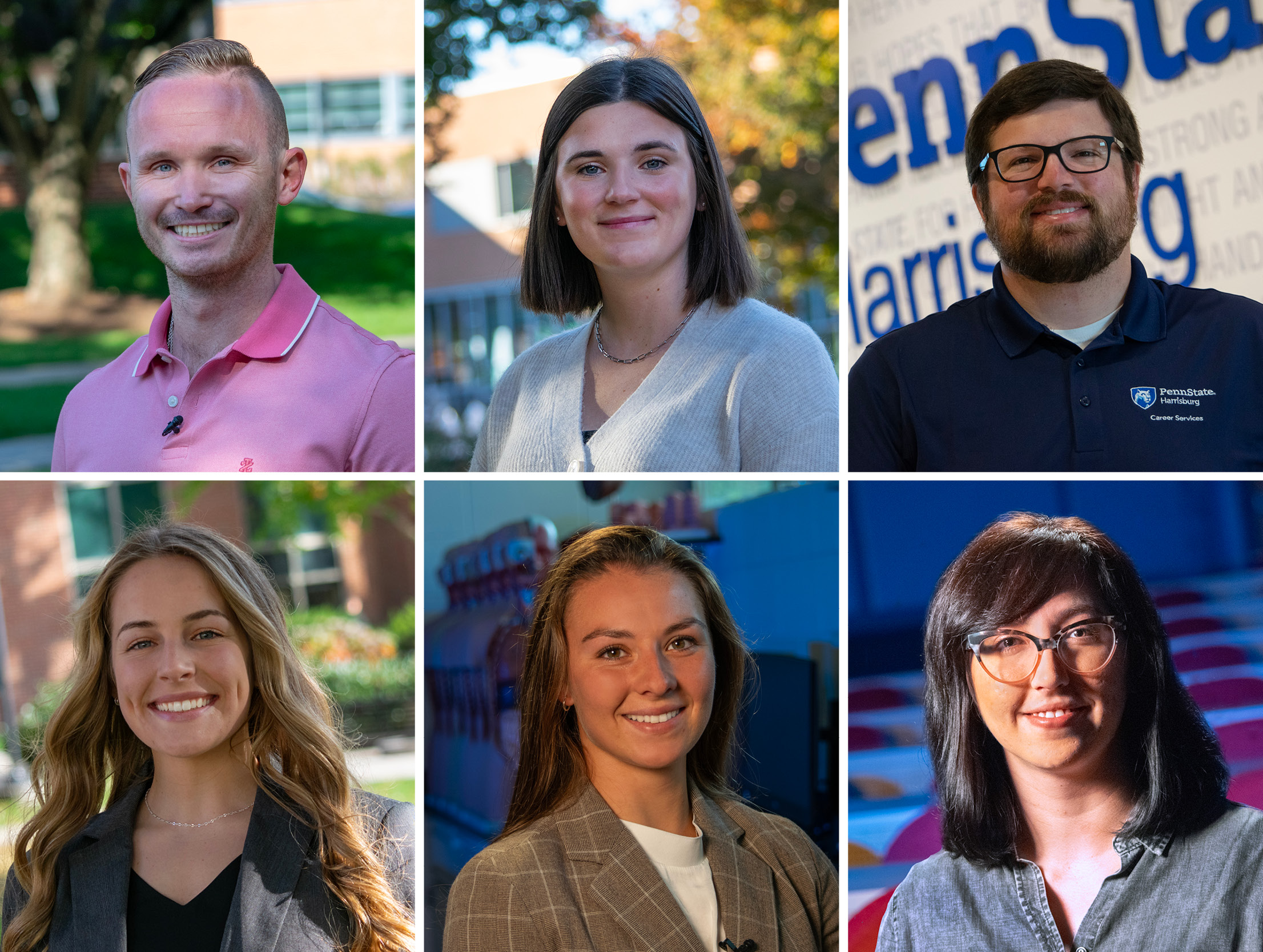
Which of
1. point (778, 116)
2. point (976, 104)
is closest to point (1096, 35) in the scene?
point (976, 104)

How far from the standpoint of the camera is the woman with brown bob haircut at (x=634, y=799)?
2.21 meters

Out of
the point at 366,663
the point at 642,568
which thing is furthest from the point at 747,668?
the point at 366,663

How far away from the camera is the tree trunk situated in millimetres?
7312

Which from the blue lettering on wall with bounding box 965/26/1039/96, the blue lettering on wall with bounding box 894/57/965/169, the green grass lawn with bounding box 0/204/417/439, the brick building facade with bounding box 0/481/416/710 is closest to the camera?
the brick building facade with bounding box 0/481/416/710

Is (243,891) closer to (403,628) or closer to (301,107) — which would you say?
(403,628)

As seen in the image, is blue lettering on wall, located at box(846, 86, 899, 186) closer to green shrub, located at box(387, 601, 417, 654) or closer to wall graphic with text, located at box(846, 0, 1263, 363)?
wall graphic with text, located at box(846, 0, 1263, 363)

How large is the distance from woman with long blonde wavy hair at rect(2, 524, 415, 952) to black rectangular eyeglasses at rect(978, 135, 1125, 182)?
195 centimetres

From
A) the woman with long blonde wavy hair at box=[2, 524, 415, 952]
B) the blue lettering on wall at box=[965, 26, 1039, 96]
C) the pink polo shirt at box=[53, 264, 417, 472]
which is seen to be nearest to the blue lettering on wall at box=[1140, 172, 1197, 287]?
the blue lettering on wall at box=[965, 26, 1039, 96]

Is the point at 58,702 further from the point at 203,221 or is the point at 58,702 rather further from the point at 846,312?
the point at 846,312

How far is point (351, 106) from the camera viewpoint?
20.9 ft

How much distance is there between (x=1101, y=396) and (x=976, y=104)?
1173 millimetres

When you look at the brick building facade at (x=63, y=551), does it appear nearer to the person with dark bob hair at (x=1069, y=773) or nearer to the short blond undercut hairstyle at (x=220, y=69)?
the short blond undercut hairstyle at (x=220, y=69)

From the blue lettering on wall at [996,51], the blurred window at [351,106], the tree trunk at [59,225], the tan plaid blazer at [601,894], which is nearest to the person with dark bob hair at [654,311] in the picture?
the tan plaid blazer at [601,894]

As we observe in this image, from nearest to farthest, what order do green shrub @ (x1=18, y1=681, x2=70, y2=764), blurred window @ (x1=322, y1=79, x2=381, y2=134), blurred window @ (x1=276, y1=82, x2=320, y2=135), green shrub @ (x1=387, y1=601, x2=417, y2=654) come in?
green shrub @ (x1=18, y1=681, x2=70, y2=764) < green shrub @ (x1=387, y1=601, x2=417, y2=654) < blurred window @ (x1=322, y1=79, x2=381, y2=134) < blurred window @ (x1=276, y1=82, x2=320, y2=135)
